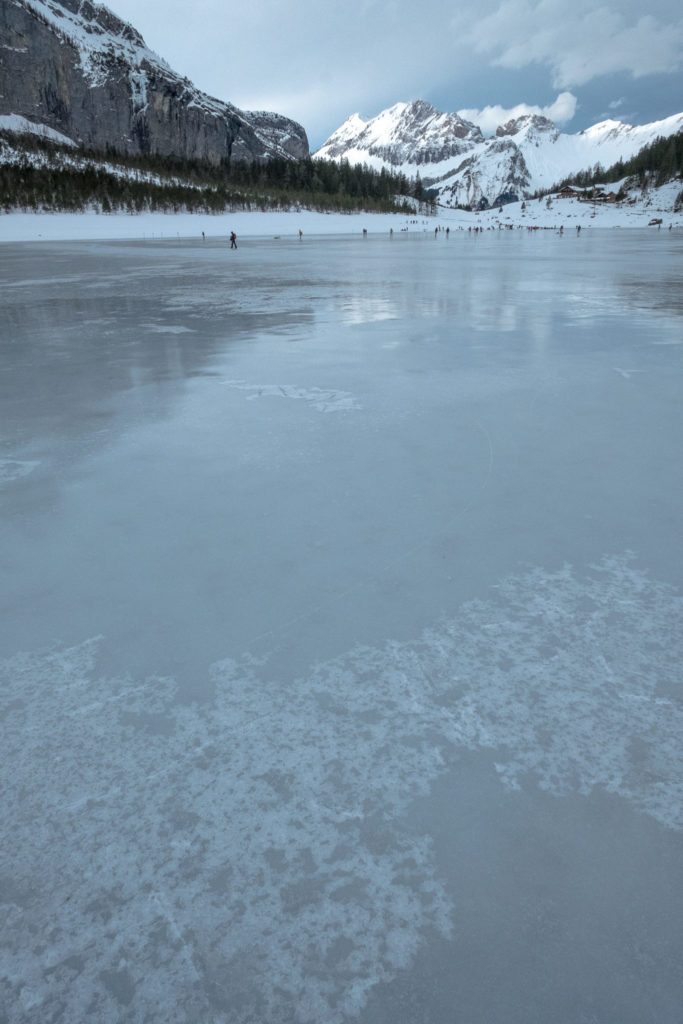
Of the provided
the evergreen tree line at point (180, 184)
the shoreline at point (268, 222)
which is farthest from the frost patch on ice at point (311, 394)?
the evergreen tree line at point (180, 184)

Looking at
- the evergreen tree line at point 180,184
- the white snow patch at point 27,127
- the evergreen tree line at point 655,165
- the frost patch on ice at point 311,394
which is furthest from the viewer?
the white snow patch at point 27,127

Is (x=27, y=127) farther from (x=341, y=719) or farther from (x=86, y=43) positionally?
(x=341, y=719)

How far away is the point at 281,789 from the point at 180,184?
125362 millimetres

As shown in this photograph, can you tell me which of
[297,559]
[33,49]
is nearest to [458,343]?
[297,559]

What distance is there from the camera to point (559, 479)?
411cm

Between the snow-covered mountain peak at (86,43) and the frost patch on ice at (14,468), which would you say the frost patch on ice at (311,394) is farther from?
the snow-covered mountain peak at (86,43)

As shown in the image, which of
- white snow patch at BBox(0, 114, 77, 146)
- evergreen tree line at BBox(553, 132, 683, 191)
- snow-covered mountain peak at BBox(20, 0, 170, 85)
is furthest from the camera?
snow-covered mountain peak at BBox(20, 0, 170, 85)

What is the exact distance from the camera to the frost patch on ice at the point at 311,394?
5.68 metres

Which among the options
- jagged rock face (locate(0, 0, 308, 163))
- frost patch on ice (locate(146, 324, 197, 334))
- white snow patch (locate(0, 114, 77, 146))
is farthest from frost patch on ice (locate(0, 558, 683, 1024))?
jagged rock face (locate(0, 0, 308, 163))

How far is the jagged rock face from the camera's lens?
153000 millimetres

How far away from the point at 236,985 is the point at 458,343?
8170 millimetres

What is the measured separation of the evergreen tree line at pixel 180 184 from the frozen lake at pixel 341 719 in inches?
3346

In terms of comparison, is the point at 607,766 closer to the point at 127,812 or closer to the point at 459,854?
the point at 459,854

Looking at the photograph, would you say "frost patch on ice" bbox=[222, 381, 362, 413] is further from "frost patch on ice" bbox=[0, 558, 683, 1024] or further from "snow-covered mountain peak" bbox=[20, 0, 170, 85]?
"snow-covered mountain peak" bbox=[20, 0, 170, 85]
